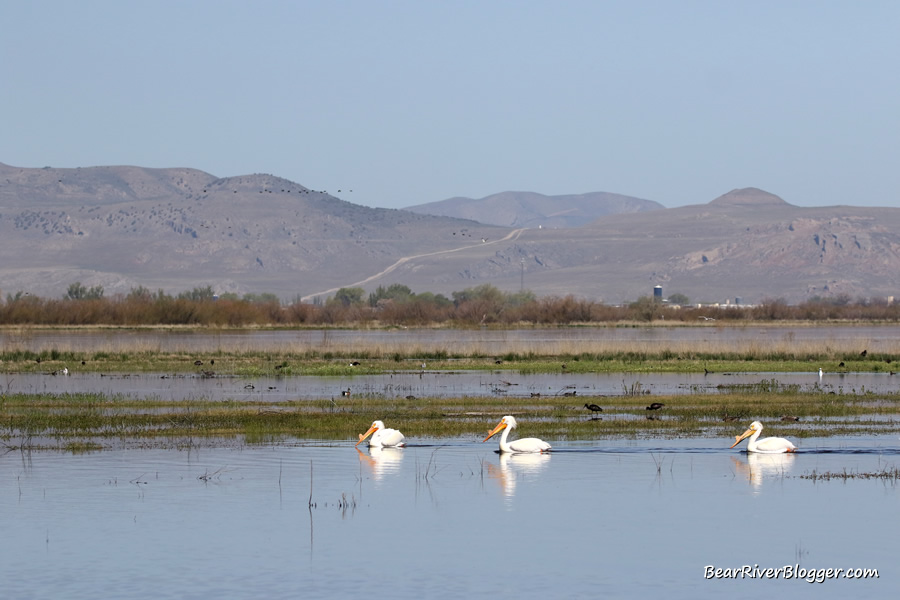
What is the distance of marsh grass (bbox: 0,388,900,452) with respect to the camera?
24.5 meters

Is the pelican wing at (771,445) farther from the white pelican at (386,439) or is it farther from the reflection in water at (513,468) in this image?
the white pelican at (386,439)

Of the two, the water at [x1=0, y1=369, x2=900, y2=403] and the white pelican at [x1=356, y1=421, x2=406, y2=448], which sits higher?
the water at [x1=0, y1=369, x2=900, y2=403]

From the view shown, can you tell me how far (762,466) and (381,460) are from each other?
5821mm

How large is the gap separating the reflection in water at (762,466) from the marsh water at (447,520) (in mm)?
49

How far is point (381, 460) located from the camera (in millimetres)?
21359

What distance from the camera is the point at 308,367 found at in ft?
145

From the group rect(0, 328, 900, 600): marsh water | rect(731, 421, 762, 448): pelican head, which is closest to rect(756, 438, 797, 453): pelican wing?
rect(0, 328, 900, 600): marsh water

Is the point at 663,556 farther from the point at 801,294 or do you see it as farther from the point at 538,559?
the point at 801,294

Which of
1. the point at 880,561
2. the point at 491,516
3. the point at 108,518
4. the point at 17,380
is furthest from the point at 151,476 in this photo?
the point at 17,380

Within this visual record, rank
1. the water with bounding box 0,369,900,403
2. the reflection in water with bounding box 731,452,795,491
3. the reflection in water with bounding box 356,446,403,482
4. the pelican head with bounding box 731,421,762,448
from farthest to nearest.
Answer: the water with bounding box 0,369,900,403 → the pelican head with bounding box 731,421,762,448 → the reflection in water with bounding box 356,446,403,482 → the reflection in water with bounding box 731,452,795,491

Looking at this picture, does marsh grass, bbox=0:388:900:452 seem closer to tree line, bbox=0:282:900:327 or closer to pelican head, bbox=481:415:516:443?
pelican head, bbox=481:415:516:443

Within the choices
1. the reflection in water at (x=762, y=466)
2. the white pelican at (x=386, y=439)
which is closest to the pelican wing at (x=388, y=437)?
the white pelican at (x=386, y=439)

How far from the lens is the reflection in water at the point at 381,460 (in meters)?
20.1

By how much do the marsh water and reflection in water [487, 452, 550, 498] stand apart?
5 cm
